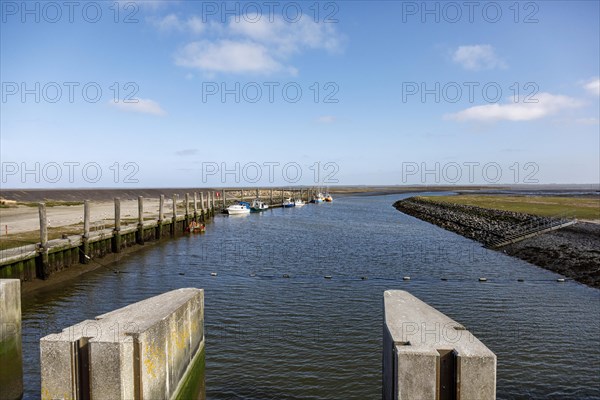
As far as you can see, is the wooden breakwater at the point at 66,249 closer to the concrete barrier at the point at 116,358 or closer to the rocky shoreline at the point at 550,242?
the concrete barrier at the point at 116,358

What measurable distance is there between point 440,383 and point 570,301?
15.9m

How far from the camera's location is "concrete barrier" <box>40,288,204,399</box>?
20.3 ft

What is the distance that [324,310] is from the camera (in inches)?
640

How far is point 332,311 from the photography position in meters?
16.1

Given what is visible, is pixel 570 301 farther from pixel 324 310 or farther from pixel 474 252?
pixel 474 252

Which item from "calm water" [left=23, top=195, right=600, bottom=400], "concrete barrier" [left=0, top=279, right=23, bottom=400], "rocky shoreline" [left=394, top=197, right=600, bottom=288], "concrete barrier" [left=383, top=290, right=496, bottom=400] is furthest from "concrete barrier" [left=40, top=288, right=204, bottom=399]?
"rocky shoreline" [left=394, top=197, right=600, bottom=288]

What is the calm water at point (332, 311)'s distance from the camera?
1043 centimetres

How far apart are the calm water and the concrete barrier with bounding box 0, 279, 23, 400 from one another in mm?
440

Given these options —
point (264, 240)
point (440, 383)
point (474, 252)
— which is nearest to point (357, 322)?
point (440, 383)

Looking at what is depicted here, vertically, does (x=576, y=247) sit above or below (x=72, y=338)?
below

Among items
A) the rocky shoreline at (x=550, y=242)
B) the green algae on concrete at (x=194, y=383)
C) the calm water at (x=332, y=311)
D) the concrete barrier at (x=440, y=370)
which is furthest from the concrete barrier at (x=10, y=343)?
the rocky shoreline at (x=550, y=242)

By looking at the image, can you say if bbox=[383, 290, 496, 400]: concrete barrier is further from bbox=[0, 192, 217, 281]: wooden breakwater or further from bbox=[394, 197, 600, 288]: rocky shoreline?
bbox=[394, 197, 600, 288]: rocky shoreline

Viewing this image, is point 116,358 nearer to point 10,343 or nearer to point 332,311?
point 10,343

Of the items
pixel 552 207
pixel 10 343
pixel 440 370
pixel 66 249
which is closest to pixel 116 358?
pixel 440 370
